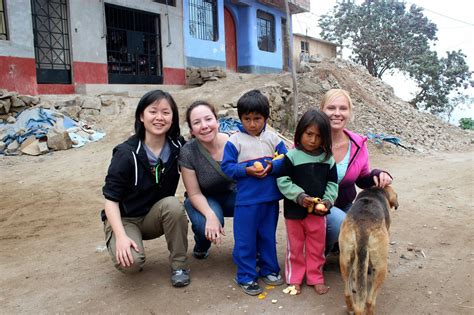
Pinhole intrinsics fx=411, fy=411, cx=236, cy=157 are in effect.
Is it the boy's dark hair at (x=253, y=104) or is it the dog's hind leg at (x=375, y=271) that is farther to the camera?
the boy's dark hair at (x=253, y=104)

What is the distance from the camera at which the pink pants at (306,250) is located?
264 centimetres

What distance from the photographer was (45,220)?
4.63 meters

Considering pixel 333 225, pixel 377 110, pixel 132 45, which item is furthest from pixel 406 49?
pixel 333 225

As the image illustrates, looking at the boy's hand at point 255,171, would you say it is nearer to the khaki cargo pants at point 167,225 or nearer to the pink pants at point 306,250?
the pink pants at point 306,250

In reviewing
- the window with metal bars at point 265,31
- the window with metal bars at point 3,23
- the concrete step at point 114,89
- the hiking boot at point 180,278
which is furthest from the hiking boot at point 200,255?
the window with metal bars at point 265,31

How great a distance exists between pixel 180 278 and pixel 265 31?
59.0 feet

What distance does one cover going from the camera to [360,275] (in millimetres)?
2135

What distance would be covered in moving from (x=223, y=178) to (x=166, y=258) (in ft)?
2.95

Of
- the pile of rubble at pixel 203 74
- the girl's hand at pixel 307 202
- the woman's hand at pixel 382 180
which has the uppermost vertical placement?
the pile of rubble at pixel 203 74

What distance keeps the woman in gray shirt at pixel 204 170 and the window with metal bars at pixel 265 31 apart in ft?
55.0

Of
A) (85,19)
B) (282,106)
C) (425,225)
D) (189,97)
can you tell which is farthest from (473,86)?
(425,225)

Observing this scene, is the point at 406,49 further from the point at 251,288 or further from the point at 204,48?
the point at 251,288

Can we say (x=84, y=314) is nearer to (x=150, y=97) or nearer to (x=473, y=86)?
(x=150, y=97)

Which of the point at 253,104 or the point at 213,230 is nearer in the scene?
the point at 253,104
